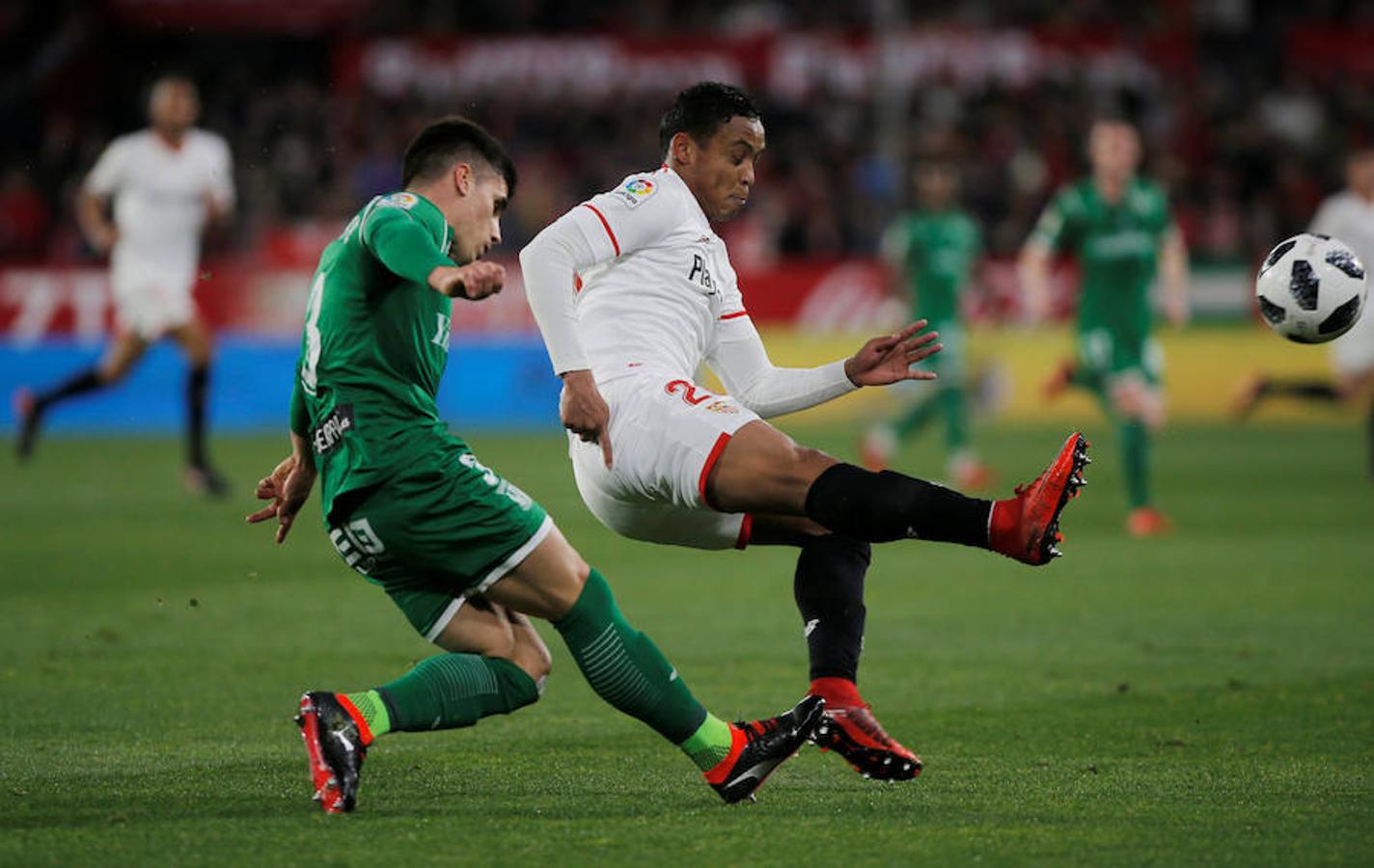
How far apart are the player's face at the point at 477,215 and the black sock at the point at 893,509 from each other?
111 centimetres

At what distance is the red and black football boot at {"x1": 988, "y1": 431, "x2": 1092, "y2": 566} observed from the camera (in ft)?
16.5

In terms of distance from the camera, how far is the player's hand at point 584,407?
5238 mm

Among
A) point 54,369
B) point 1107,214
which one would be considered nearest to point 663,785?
point 1107,214

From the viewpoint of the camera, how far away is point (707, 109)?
5.86 metres

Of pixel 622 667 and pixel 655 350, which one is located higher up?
pixel 655 350

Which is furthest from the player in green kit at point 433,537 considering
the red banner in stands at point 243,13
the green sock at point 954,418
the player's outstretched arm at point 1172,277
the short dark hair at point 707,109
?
the red banner in stands at point 243,13

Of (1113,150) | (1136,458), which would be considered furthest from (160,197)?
(1136,458)

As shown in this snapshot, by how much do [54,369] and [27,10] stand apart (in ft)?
33.5

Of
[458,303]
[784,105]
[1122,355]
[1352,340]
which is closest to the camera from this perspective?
[1122,355]

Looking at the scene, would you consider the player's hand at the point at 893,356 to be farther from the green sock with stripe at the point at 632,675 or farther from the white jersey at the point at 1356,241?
the white jersey at the point at 1356,241

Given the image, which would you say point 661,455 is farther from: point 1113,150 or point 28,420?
point 28,420

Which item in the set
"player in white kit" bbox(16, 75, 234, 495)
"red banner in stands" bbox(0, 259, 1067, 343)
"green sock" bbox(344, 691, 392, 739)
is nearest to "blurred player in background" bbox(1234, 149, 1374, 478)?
"red banner in stands" bbox(0, 259, 1067, 343)

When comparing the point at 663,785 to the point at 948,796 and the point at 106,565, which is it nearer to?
the point at 948,796

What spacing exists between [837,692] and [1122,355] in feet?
25.6
